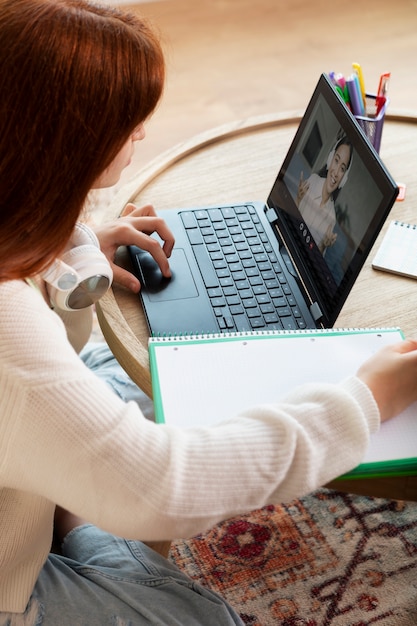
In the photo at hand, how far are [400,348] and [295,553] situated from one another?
26.4 inches

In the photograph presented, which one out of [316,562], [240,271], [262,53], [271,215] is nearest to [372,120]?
[271,215]

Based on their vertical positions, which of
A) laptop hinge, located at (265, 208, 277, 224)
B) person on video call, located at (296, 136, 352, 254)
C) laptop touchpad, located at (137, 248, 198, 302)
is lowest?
laptop touchpad, located at (137, 248, 198, 302)

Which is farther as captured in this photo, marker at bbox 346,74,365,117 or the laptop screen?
marker at bbox 346,74,365,117

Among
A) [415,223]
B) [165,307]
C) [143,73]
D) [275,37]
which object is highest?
[143,73]

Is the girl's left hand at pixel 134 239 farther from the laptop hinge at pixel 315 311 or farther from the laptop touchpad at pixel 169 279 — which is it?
the laptop hinge at pixel 315 311

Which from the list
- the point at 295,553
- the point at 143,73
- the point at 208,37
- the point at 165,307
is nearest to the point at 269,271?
the point at 165,307

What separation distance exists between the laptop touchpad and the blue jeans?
0.34 metres

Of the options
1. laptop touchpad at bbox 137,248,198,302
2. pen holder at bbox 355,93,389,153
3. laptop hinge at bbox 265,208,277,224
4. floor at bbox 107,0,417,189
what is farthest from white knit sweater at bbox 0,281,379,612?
floor at bbox 107,0,417,189

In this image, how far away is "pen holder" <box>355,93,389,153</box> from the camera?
1255 millimetres

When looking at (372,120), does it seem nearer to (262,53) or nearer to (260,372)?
(260,372)

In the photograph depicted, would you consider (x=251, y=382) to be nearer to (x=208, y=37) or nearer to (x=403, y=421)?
(x=403, y=421)

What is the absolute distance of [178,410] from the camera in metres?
0.87

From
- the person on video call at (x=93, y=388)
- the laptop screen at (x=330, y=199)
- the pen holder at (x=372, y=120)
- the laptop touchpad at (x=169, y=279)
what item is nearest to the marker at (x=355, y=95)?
the pen holder at (x=372, y=120)

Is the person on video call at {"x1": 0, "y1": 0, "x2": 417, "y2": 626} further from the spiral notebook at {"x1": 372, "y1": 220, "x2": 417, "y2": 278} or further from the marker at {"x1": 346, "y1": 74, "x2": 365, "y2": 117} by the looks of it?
the marker at {"x1": 346, "y1": 74, "x2": 365, "y2": 117}
